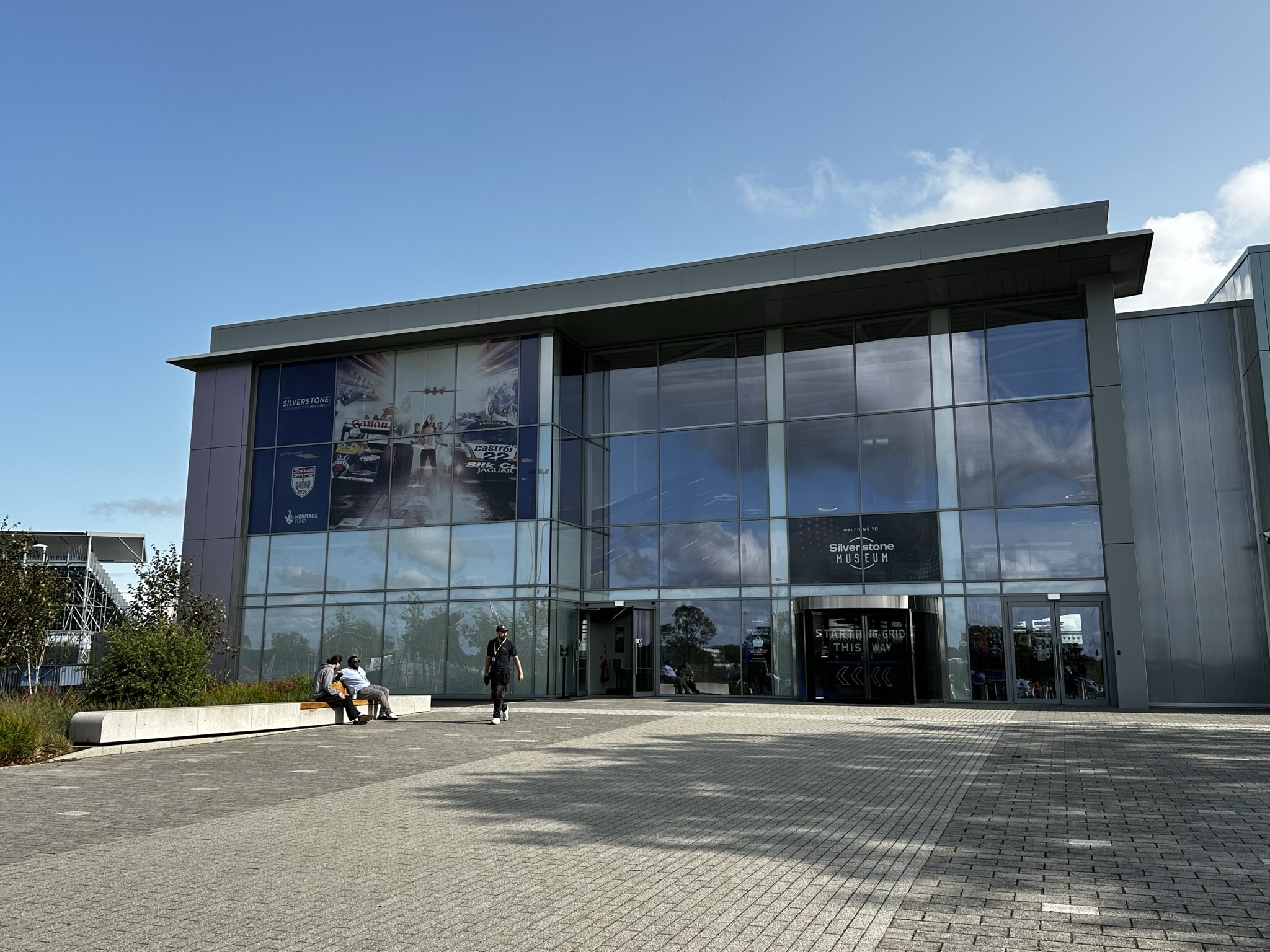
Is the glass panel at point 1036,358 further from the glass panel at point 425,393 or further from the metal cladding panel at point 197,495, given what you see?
the metal cladding panel at point 197,495

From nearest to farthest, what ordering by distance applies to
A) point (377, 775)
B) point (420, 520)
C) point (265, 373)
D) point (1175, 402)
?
point (377, 775) < point (1175, 402) < point (420, 520) < point (265, 373)

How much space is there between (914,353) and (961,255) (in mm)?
Result: 3336

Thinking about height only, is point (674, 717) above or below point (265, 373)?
below

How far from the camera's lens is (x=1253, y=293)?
76.7 feet

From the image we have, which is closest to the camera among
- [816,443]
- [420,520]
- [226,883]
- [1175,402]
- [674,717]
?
[226,883]

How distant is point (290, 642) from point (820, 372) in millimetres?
17259

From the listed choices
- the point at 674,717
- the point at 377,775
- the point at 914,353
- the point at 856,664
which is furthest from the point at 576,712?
the point at 914,353

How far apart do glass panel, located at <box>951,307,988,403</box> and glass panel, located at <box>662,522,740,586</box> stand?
22.8ft

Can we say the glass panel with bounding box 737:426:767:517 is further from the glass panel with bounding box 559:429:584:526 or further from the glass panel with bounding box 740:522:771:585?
the glass panel with bounding box 559:429:584:526

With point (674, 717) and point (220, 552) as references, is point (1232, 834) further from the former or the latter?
point (220, 552)

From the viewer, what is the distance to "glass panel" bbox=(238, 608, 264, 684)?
29859mm

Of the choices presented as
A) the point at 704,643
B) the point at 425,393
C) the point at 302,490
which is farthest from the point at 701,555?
the point at 302,490

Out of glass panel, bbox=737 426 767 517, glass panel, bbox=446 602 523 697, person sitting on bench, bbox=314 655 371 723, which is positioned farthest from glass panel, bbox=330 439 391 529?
person sitting on bench, bbox=314 655 371 723

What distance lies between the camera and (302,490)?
100ft
